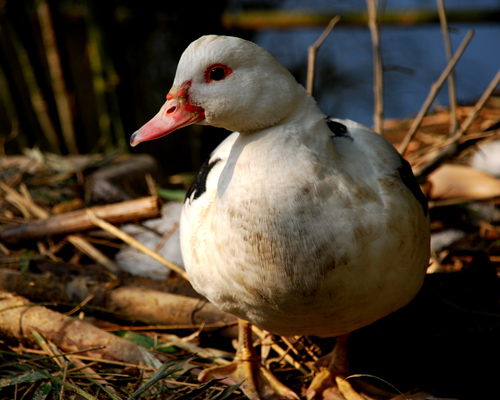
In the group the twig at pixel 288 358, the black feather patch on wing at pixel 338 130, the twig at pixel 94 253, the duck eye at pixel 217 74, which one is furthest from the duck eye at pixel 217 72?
the twig at pixel 94 253

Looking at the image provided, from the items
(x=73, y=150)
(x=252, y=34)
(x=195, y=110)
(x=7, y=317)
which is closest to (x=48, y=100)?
(x=73, y=150)

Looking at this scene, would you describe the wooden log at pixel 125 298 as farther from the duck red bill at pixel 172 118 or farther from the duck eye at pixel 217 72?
the duck eye at pixel 217 72

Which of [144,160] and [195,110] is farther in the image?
[144,160]

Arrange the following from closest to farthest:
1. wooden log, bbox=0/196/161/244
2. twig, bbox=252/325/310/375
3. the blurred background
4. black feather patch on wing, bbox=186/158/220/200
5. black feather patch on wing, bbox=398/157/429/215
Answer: black feather patch on wing, bbox=398/157/429/215
black feather patch on wing, bbox=186/158/220/200
twig, bbox=252/325/310/375
wooden log, bbox=0/196/161/244
the blurred background

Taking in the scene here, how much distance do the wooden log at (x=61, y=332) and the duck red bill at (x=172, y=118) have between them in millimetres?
696

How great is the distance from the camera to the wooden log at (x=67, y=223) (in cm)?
189

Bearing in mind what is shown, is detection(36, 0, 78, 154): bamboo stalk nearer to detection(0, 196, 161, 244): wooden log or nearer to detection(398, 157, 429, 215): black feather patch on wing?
detection(0, 196, 161, 244): wooden log

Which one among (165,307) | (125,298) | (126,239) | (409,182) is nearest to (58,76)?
(126,239)

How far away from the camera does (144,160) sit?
280 centimetres

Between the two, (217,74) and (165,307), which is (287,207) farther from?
(165,307)

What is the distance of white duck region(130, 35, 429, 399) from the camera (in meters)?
1.09

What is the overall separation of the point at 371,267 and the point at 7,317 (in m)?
1.20

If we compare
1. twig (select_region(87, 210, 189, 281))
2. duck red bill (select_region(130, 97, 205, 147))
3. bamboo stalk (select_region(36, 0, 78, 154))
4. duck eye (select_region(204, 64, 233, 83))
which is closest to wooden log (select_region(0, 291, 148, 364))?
twig (select_region(87, 210, 189, 281))

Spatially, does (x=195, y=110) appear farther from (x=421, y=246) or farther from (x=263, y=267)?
(x=421, y=246)
